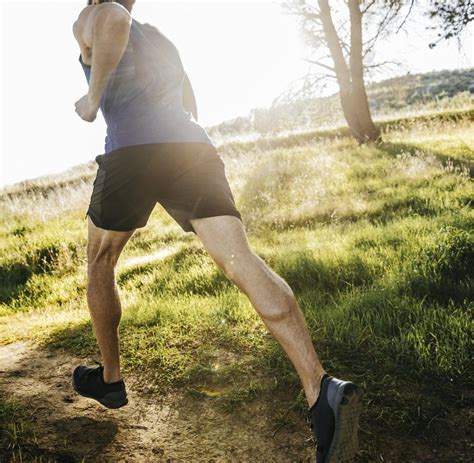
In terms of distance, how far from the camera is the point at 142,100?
1842 millimetres

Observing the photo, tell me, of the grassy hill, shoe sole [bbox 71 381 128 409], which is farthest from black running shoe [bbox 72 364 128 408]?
the grassy hill

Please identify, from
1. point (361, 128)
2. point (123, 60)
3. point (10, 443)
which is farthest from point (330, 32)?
point (10, 443)

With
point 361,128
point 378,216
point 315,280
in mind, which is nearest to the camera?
point 315,280

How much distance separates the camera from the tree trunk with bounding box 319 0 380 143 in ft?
37.2

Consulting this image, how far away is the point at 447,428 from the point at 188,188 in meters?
1.69

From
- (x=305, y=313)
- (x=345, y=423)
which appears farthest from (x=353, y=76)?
(x=345, y=423)

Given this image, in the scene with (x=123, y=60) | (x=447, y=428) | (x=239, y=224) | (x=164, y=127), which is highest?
(x=123, y=60)

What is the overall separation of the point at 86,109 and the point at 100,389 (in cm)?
147

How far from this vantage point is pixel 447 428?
6.69ft

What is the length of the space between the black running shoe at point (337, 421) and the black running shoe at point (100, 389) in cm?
119

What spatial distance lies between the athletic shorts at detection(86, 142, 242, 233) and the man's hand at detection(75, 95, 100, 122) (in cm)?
18

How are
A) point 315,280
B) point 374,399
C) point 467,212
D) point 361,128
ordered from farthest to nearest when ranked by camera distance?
point 361,128, point 467,212, point 315,280, point 374,399

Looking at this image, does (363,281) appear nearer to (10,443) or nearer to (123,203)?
(123,203)

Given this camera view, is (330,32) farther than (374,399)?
Yes
